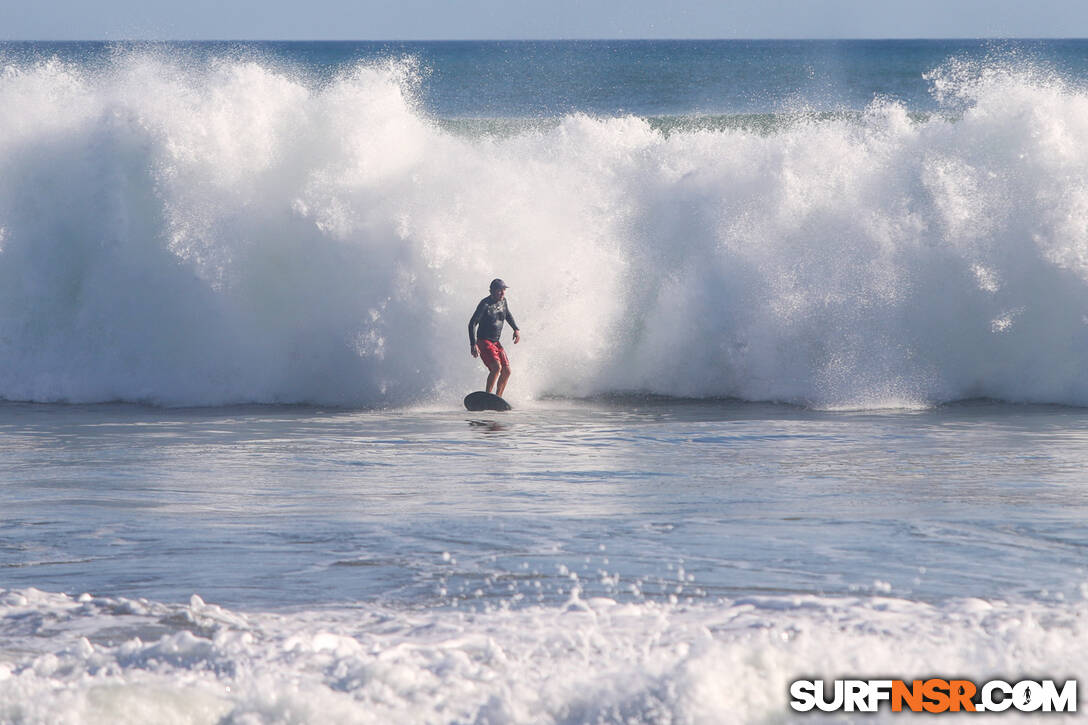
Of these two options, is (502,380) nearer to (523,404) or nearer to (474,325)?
(523,404)

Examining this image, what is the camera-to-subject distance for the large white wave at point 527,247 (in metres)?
15.0

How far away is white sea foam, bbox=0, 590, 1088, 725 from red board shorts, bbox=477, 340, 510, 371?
25.8 ft

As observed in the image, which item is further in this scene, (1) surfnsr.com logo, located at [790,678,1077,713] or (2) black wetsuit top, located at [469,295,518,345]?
(2) black wetsuit top, located at [469,295,518,345]

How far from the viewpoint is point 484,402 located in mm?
14094

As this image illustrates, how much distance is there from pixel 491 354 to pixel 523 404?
781 millimetres

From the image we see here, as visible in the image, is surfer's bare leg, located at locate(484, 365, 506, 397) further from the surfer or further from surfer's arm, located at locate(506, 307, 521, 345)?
surfer's arm, located at locate(506, 307, 521, 345)

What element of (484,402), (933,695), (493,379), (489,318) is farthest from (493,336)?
(933,695)

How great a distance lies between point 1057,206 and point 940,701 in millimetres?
11044

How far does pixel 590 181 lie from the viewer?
1720cm

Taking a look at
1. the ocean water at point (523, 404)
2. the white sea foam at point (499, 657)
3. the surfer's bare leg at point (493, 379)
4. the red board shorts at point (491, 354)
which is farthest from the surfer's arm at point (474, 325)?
the white sea foam at point (499, 657)

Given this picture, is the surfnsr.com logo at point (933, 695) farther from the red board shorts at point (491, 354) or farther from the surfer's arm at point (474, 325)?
the red board shorts at point (491, 354)

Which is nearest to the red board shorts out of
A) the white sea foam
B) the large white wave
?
the large white wave

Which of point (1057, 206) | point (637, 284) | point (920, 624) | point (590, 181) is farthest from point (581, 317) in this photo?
point (920, 624)

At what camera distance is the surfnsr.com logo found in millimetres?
5273
